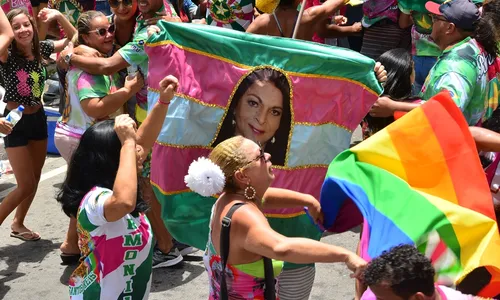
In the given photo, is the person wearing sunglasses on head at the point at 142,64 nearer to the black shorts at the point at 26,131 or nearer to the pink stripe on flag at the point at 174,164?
the black shorts at the point at 26,131

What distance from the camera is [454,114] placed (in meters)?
4.08

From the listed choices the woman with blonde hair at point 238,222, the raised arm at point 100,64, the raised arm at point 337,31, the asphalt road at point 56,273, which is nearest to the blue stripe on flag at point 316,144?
the woman with blonde hair at point 238,222

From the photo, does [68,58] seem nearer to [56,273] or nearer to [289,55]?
[56,273]

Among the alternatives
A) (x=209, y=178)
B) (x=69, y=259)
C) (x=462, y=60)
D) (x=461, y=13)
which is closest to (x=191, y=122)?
(x=209, y=178)

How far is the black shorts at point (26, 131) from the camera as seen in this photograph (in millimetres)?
6316

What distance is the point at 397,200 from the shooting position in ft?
11.9

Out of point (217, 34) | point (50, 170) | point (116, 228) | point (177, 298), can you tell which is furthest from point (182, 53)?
point (50, 170)

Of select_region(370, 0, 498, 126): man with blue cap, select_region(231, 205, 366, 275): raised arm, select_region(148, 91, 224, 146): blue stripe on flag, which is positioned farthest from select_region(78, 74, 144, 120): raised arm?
select_region(231, 205, 366, 275): raised arm

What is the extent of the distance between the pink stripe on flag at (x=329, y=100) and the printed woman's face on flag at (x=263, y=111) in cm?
6

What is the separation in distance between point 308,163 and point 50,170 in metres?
4.30

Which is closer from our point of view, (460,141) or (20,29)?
(460,141)

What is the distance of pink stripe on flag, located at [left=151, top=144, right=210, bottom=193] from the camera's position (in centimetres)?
455

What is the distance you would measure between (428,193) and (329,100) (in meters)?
0.93

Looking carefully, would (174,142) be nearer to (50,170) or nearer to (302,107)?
(302,107)
